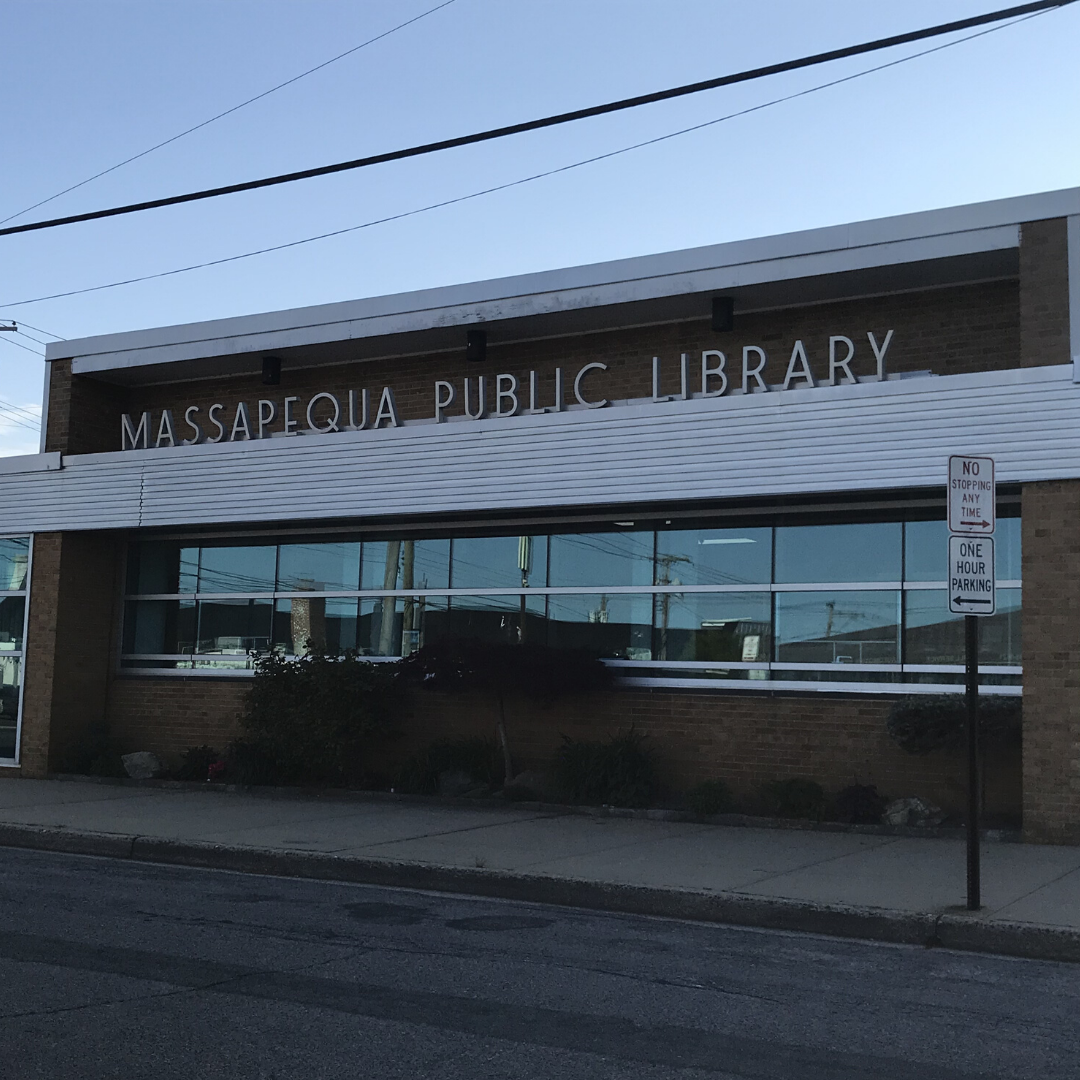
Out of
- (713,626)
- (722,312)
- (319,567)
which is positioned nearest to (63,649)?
(319,567)

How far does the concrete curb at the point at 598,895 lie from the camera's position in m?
8.42

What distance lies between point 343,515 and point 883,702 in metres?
6.85

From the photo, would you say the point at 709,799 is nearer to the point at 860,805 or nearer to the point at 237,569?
the point at 860,805

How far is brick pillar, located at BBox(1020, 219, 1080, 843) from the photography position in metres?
11.9

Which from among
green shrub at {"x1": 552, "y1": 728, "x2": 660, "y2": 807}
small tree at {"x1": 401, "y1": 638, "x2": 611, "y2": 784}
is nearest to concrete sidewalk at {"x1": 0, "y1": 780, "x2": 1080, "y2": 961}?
green shrub at {"x1": 552, "y1": 728, "x2": 660, "y2": 807}

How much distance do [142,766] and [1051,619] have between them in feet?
38.3

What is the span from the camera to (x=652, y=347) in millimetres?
15789

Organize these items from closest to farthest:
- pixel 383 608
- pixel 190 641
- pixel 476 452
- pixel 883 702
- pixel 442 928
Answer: pixel 442 928 < pixel 883 702 < pixel 476 452 < pixel 383 608 < pixel 190 641

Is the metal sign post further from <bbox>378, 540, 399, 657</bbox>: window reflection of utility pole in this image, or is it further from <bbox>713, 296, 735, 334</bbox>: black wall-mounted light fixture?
<bbox>378, 540, 399, 657</bbox>: window reflection of utility pole

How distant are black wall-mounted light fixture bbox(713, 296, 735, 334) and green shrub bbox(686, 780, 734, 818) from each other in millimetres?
5004

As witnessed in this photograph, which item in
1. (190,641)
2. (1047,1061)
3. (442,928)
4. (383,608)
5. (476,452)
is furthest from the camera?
(190,641)

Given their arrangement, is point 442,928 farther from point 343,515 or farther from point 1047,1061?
point 343,515

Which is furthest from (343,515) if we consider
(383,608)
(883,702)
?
(883,702)

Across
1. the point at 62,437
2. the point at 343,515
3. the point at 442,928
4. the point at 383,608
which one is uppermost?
the point at 62,437
